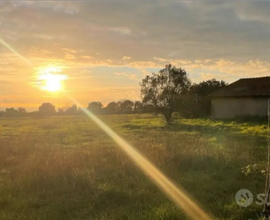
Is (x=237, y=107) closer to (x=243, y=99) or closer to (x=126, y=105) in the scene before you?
(x=243, y=99)

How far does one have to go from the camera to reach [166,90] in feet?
123

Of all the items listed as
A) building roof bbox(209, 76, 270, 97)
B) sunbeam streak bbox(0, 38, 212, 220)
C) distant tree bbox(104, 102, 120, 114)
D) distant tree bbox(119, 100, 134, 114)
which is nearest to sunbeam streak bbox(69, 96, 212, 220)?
sunbeam streak bbox(0, 38, 212, 220)

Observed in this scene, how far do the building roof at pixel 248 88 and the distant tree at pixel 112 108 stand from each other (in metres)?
48.1

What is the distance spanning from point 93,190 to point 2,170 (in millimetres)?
4169

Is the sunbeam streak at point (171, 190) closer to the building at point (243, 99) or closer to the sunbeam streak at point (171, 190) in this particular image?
the sunbeam streak at point (171, 190)

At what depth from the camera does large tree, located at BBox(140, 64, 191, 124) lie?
3700 centimetres

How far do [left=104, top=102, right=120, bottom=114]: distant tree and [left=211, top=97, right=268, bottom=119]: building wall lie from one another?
48271 mm

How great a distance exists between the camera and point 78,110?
318 ft

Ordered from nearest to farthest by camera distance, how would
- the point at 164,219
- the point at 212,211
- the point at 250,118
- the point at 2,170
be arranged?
the point at 164,219
the point at 212,211
the point at 2,170
the point at 250,118

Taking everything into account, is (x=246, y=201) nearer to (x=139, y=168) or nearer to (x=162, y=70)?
(x=139, y=168)

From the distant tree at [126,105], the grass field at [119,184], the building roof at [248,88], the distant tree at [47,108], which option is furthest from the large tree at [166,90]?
the distant tree at [47,108]

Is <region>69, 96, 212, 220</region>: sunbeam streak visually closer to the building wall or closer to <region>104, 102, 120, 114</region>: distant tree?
the building wall

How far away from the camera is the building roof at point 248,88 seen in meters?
33.5

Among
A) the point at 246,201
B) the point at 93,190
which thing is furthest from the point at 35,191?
the point at 246,201
